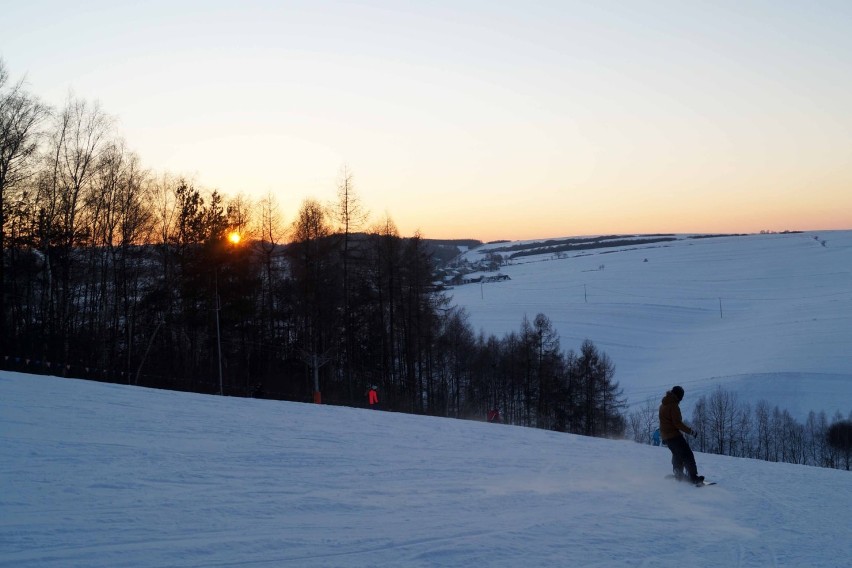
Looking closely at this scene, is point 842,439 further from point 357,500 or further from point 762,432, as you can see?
point 357,500

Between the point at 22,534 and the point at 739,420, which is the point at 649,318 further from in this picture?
the point at 22,534

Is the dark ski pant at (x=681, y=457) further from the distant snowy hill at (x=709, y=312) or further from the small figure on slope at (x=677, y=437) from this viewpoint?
the distant snowy hill at (x=709, y=312)

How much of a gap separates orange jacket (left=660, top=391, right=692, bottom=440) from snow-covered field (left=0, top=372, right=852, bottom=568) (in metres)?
0.88

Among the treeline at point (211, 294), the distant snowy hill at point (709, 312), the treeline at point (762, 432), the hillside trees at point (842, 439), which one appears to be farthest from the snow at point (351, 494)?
the distant snowy hill at point (709, 312)

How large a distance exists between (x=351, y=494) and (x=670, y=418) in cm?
593

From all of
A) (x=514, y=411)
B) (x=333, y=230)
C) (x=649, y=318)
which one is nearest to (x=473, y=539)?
(x=333, y=230)

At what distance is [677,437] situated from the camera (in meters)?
11.6

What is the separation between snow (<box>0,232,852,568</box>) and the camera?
21.8 feet

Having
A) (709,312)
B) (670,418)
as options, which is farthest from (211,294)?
(709,312)

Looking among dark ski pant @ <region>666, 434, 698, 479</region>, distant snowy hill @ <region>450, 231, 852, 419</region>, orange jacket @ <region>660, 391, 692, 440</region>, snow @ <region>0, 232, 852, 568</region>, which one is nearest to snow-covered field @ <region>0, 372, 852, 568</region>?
snow @ <region>0, 232, 852, 568</region>

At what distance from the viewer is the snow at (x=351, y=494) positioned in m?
6.66

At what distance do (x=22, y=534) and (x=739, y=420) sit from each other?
5200 centimetres

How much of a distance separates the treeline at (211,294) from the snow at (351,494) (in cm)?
1960

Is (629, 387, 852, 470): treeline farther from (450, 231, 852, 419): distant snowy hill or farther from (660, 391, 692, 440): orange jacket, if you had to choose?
(660, 391, 692, 440): orange jacket
